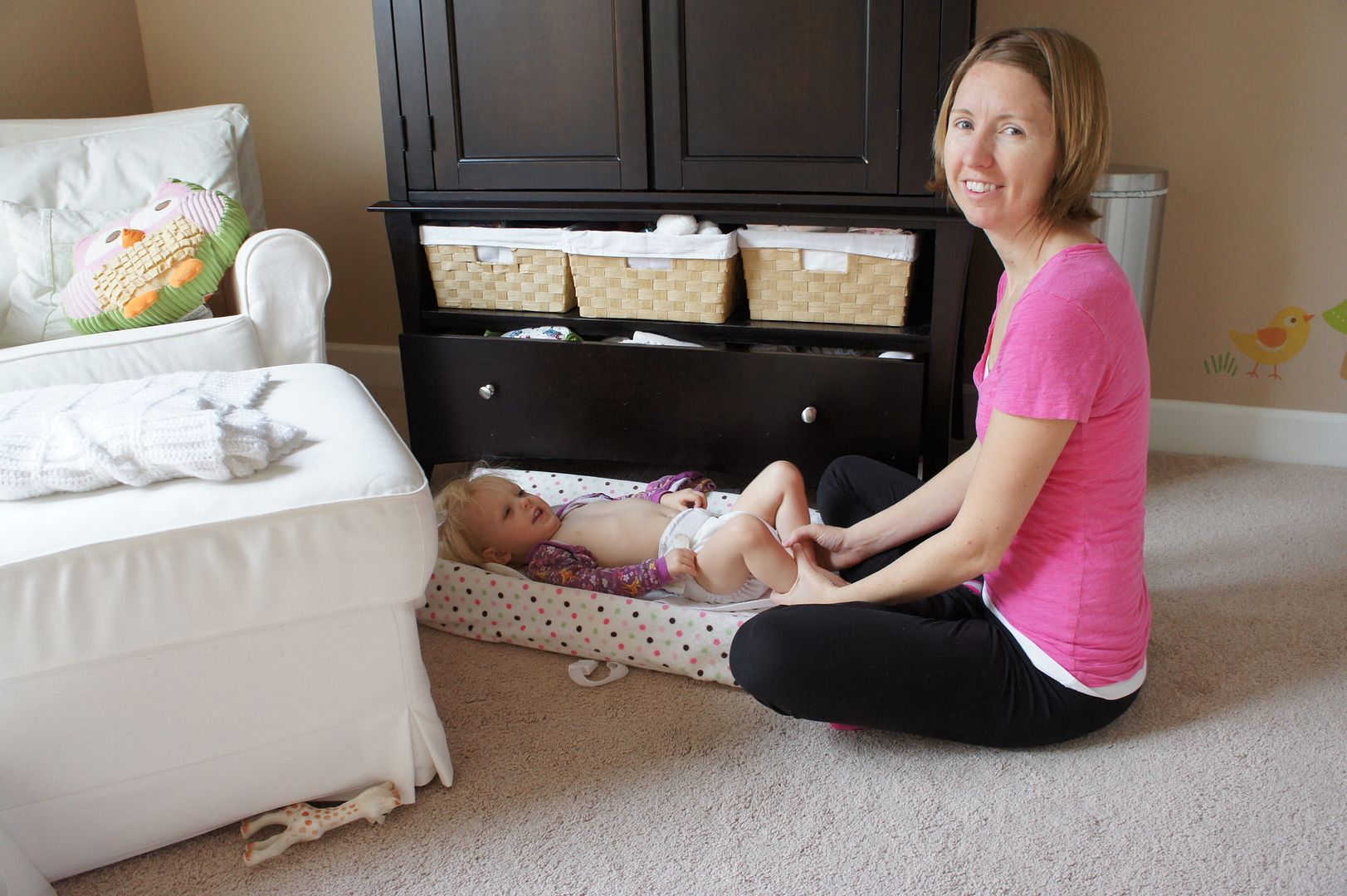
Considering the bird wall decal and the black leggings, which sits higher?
the bird wall decal

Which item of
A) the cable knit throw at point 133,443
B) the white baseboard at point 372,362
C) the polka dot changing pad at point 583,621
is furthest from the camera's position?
the white baseboard at point 372,362

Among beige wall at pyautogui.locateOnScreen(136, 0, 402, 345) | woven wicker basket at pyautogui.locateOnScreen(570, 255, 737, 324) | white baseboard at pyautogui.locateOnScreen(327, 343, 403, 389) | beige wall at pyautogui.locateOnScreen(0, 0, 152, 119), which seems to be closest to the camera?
woven wicker basket at pyautogui.locateOnScreen(570, 255, 737, 324)

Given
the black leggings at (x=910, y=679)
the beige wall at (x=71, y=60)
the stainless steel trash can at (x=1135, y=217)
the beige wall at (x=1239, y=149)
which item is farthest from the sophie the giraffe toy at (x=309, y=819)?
the beige wall at (x=71, y=60)

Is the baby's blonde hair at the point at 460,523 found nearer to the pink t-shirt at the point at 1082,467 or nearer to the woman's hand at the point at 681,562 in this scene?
the woman's hand at the point at 681,562

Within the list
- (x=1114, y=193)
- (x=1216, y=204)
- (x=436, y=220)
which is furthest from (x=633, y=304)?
(x=1216, y=204)

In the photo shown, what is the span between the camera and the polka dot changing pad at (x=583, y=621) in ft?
5.52

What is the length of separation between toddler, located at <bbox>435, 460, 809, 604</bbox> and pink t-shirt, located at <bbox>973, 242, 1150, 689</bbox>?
0.48m

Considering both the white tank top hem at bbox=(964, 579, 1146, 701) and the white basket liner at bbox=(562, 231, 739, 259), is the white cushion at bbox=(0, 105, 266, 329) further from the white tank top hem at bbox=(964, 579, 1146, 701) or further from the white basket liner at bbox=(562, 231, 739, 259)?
the white tank top hem at bbox=(964, 579, 1146, 701)

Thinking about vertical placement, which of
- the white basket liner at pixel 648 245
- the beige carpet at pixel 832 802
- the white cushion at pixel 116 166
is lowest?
the beige carpet at pixel 832 802

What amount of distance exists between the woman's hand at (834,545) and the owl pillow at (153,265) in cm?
122

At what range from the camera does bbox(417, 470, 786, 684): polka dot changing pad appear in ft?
5.52

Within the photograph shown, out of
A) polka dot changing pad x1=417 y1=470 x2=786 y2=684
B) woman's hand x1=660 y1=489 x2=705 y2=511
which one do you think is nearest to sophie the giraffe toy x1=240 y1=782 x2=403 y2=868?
polka dot changing pad x1=417 y1=470 x2=786 y2=684

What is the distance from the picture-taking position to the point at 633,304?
7.26 ft

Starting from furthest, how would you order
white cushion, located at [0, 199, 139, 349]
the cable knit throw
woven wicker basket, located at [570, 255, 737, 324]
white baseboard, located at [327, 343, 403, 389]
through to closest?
white baseboard, located at [327, 343, 403, 389], woven wicker basket, located at [570, 255, 737, 324], white cushion, located at [0, 199, 139, 349], the cable knit throw
